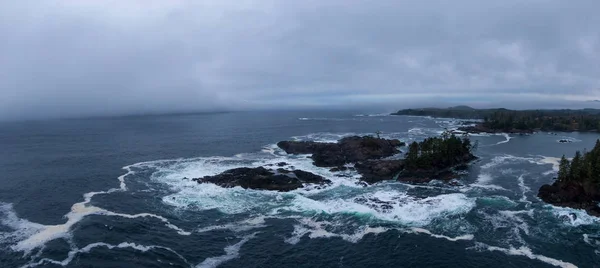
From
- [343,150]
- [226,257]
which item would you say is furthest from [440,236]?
[343,150]

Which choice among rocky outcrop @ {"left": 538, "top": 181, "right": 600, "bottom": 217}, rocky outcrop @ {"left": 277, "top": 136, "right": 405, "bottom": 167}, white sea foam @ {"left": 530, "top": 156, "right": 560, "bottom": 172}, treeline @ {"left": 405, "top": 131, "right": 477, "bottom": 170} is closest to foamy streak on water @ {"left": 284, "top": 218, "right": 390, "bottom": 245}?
rocky outcrop @ {"left": 538, "top": 181, "right": 600, "bottom": 217}

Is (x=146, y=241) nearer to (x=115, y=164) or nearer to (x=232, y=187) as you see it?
(x=232, y=187)

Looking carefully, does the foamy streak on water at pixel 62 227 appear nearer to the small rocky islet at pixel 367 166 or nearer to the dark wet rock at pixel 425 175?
the small rocky islet at pixel 367 166

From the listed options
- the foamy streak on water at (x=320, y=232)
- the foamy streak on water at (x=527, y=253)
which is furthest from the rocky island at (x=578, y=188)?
the foamy streak on water at (x=320, y=232)

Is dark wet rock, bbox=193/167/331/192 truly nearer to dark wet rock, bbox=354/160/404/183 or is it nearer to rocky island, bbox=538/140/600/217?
dark wet rock, bbox=354/160/404/183

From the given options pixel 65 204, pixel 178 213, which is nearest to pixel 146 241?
pixel 178 213

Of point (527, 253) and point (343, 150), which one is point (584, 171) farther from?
point (343, 150)

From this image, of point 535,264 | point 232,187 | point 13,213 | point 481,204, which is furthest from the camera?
point 232,187
